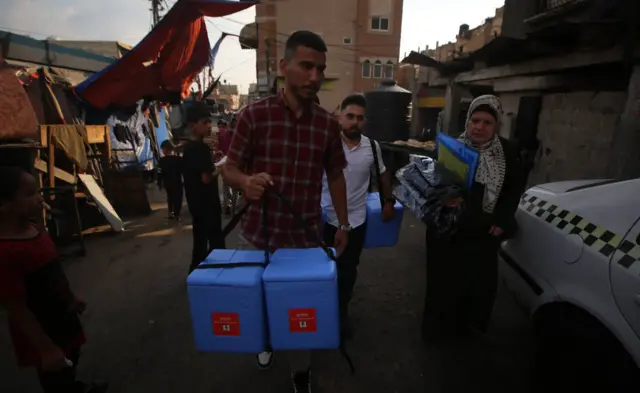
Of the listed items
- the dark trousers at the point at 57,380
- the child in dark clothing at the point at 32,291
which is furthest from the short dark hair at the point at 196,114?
the dark trousers at the point at 57,380

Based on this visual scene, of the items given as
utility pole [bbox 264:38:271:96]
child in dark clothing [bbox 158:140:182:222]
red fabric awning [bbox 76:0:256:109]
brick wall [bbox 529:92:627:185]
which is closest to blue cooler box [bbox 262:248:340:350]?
brick wall [bbox 529:92:627:185]

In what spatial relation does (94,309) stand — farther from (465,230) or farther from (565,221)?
(565,221)

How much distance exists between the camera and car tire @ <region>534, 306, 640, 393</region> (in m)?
1.70

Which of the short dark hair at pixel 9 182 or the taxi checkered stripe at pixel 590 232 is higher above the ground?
the short dark hair at pixel 9 182

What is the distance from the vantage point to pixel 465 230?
2436 mm

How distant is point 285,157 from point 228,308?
2.54 feet

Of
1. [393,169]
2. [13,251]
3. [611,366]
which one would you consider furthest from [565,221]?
[393,169]

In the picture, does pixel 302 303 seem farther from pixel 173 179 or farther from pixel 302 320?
pixel 173 179

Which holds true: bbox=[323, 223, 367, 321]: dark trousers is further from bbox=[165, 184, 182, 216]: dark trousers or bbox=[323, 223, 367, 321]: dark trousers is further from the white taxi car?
bbox=[165, 184, 182, 216]: dark trousers

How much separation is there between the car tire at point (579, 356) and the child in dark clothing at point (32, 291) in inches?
102

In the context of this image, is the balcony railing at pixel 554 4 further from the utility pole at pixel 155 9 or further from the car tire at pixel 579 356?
the utility pole at pixel 155 9

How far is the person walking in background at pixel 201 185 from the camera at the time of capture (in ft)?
11.7

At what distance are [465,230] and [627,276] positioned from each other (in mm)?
903

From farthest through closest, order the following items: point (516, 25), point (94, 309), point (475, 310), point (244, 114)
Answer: point (516, 25) → point (94, 309) → point (475, 310) → point (244, 114)
